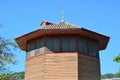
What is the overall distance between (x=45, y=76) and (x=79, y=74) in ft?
7.52

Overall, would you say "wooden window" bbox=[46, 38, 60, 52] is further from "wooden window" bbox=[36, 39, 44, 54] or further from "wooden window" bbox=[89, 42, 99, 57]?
"wooden window" bbox=[89, 42, 99, 57]

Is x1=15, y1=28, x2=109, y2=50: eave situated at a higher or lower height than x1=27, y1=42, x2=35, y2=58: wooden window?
higher

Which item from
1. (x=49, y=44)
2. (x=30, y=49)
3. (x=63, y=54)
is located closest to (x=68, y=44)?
(x=63, y=54)

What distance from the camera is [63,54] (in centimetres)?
1923

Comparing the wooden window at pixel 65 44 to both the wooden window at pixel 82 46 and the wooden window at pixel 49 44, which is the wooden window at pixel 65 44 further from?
the wooden window at pixel 82 46

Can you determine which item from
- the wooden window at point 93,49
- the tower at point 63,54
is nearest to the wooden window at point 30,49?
the tower at point 63,54

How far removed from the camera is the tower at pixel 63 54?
746 inches

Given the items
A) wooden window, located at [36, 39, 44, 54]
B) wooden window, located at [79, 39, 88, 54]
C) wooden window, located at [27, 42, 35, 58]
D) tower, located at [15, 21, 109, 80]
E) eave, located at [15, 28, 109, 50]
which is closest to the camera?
tower, located at [15, 21, 109, 80]

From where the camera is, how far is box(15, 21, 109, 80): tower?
19.0 m

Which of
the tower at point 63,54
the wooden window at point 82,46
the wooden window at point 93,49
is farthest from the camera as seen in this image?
the wooden window at point 93,49

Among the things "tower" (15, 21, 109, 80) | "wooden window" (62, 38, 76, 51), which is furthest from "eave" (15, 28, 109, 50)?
"wooden window" (62, 38, 76, 51)

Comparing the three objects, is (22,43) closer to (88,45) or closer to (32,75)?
(32,75)

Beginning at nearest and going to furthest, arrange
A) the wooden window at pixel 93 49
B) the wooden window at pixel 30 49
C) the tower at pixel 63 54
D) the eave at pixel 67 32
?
the tower at pixel 63 54, the eave at pixel 67 32, the wooden window at pixel 93 49, the wooden window at pixel 30 49

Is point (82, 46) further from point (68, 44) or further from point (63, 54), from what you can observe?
point (63, 54)
